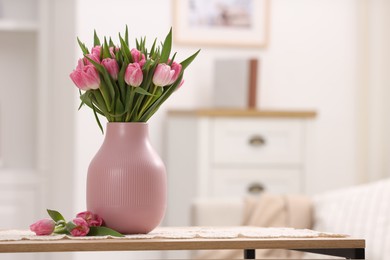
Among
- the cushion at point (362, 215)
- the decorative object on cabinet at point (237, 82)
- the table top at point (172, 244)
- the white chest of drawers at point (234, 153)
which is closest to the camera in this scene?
the table top at point (172, 244)

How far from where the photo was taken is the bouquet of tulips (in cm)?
169

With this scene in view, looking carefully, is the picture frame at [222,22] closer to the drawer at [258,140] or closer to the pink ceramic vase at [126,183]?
the drawer at [258,140]

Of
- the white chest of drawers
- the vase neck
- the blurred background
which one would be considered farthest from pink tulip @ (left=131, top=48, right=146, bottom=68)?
the white chest of drawers

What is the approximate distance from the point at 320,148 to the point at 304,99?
0.32 metres

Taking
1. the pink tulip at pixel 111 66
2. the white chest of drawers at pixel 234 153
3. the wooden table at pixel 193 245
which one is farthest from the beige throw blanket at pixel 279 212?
the pink tulip at pixel 111 66

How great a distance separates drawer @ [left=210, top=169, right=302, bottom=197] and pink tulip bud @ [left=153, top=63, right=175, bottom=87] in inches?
106

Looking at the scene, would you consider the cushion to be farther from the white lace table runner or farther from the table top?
the table top

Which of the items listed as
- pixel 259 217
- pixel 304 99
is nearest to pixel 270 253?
pixel 259 217

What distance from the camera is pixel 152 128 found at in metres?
4.86

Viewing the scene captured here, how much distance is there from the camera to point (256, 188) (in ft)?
14.6

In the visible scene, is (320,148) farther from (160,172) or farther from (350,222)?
(160,172)

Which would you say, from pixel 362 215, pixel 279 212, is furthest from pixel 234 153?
pixel 362 215

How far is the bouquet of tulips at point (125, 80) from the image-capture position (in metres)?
1.69

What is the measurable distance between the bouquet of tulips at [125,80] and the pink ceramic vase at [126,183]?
0.12 feet
